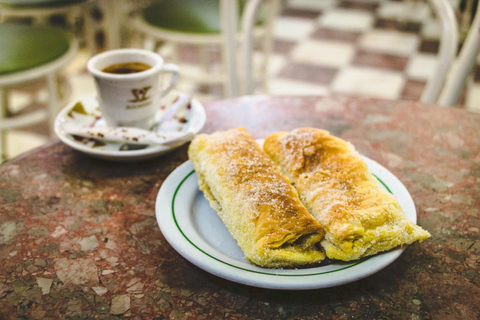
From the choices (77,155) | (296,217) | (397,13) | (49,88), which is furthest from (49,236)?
(397,13)

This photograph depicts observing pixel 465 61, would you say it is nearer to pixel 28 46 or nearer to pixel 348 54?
pixel 28 46

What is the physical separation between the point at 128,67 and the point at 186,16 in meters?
1.15

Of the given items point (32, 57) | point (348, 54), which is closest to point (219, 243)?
point (32, 57)

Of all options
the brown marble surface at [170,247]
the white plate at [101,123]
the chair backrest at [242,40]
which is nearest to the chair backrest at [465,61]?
the brown marble surface at [170,247]

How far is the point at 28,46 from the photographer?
1.72 metres

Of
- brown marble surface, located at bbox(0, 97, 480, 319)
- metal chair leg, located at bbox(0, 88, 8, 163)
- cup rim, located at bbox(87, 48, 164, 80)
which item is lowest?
metal chair leg, located at bbox(0, 88, 8, 163)

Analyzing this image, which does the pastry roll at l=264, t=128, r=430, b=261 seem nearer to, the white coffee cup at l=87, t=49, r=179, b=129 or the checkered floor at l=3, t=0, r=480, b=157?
the white coffee cup at l=87, t=49, r=179, b=129

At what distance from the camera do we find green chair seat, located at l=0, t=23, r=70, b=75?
162 cm

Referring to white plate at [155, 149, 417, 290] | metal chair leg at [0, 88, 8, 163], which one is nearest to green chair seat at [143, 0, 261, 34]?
metal chair leg at [0, 88, 8, 163]

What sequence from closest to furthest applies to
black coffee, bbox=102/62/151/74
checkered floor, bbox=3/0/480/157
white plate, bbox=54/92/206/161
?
white plate, bbox=54/92/206/161 < black coffee, bbox=102/62/151/74 < checkered floor, bbox=3/0/480/157

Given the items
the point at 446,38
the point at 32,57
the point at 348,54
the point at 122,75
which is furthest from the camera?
the point at 348,54

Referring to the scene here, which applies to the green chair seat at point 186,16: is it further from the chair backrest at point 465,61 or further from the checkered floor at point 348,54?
the chair backrest at point 465,61

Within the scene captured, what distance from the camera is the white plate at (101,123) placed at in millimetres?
765

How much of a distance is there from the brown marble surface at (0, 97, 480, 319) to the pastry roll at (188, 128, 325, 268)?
0.05m
